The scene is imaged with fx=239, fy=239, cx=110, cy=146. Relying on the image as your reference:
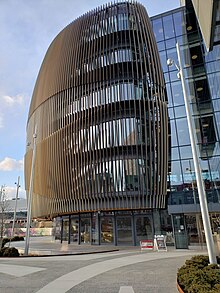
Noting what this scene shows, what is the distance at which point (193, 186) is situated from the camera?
21.4 m

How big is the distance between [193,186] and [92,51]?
19.8m

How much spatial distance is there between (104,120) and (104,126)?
2.46 feet

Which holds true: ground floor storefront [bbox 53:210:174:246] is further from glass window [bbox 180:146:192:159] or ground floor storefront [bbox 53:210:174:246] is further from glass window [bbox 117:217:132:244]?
glass window [bbox 180:146:192:159]

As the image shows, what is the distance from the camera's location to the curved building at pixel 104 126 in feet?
79.2

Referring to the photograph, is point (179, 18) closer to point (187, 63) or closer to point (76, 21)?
point (187, 63)

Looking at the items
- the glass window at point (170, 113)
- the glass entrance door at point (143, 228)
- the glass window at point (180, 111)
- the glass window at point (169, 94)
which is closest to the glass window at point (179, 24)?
the glass window at point (169, 94)

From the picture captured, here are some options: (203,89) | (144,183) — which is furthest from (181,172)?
(203,89)

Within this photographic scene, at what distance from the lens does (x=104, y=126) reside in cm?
2605

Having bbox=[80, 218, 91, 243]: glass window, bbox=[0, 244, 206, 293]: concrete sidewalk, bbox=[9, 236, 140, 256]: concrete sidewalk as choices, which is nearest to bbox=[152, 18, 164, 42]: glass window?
bbox=[80, 218, 91, 243]: glass window

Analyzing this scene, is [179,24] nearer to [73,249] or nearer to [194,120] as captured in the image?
[194,120]

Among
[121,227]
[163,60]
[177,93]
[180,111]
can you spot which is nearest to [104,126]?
[180,111]

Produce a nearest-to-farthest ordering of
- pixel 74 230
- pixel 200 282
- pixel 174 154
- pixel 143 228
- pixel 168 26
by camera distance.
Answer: pixel 200 282, pixel 174 154, pixel 143 228, pixel 168 26, pixel 74 230

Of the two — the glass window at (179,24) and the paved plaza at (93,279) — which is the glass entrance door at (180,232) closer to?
the paved plaza at (93,279)

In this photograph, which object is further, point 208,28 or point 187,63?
point 187,63
